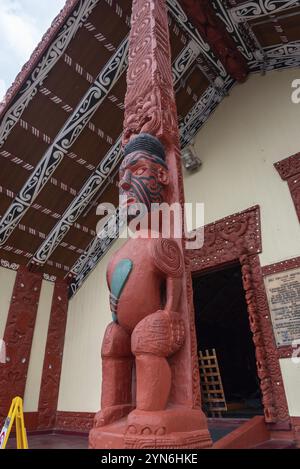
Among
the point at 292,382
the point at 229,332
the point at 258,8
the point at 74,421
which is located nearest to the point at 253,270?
the point at 292,382

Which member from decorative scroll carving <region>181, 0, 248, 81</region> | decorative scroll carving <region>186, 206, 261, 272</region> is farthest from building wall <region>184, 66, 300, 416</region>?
decorative scroll carving <region>181, 0, 248, 81</region>

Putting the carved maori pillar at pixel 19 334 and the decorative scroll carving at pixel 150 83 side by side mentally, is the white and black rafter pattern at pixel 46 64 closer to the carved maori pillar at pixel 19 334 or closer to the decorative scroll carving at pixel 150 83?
the decorative scroll carving at pixel 150 83

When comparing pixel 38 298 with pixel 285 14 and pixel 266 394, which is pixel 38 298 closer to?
pixel 266 394

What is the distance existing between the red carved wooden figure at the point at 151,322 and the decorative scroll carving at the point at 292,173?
2.20 meters

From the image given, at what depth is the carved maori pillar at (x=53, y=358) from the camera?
4992mm

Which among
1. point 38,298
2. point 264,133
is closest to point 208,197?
point 264,133

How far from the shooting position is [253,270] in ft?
12.7

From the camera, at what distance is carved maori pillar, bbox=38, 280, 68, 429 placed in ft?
16.4

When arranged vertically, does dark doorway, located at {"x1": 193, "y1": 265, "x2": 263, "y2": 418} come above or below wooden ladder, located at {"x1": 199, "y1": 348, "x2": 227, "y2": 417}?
above

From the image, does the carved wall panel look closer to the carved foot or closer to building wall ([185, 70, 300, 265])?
building wall ([185, 70, 300, 265])

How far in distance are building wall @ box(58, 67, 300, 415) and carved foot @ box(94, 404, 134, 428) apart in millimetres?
2717

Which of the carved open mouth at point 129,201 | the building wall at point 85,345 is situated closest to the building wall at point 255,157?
the building wall at point 85,345

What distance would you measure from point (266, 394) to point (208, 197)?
2.65 m
